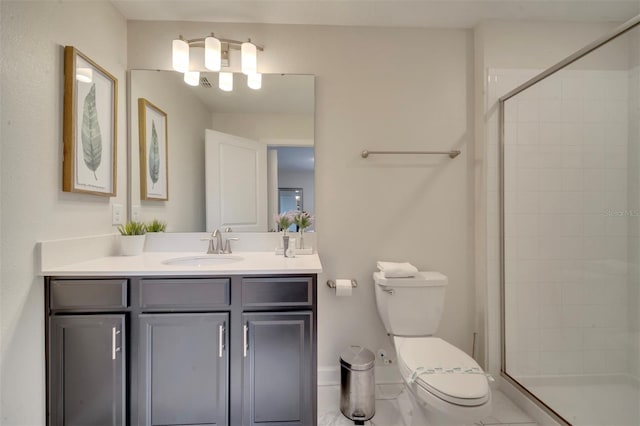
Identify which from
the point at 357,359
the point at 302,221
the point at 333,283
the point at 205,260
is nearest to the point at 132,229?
Answer: the point at 205,260

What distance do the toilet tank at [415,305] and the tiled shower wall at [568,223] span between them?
21.4 inches

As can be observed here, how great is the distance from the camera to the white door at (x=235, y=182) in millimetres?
1742

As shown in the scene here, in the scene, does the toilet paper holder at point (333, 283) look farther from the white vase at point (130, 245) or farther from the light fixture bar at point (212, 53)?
the light fixture bar at point (212, 53)

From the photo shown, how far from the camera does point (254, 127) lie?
1.76 meters

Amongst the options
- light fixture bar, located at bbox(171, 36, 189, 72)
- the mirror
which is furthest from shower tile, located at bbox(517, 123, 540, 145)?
light fixture bar, located at bbox(171, 36, 189, 72)

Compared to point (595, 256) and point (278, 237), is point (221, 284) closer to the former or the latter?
point (278, 237)

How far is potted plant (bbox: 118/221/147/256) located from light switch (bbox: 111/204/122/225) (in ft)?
0.13

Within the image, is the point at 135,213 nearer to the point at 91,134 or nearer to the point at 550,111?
the point at 91,134

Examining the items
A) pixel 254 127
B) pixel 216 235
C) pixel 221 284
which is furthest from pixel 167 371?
pixel 254 127

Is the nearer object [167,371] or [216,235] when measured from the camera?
[167,371]

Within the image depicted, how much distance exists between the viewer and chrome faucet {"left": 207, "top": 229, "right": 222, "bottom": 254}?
1.66m

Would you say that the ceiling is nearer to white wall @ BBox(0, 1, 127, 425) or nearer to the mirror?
the mirror

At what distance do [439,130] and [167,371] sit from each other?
6.63 ft

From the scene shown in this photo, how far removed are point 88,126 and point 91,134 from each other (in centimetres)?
4
